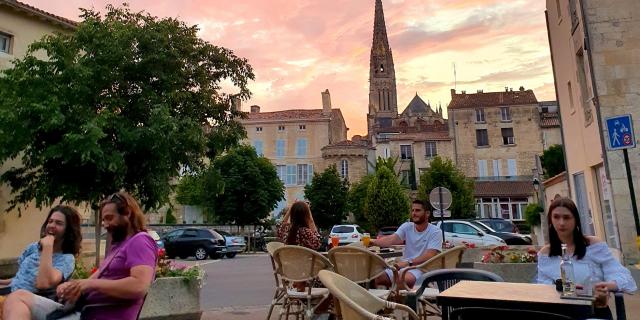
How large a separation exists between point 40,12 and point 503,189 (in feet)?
136

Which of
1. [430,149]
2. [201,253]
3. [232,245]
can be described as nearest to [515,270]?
[201,253]

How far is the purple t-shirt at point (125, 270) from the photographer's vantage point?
2844 mm

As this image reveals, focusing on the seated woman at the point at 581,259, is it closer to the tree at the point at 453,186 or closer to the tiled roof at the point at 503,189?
the tree at the point at 453,186

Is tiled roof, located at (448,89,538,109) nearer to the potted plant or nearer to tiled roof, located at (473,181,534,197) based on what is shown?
tiled roof, located at (473,181,534,197)

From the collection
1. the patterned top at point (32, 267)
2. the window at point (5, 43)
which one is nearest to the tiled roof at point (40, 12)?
the window at point (5, 43)

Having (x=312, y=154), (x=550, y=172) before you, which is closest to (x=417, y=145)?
(x=312, y=154)

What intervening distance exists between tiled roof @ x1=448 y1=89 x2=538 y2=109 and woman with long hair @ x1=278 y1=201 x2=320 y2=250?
4371 centimetres

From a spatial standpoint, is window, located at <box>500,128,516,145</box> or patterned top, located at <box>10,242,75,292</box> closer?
patterned top, located at <box>10,242,75,292</box>

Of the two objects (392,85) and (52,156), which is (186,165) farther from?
(392,85)

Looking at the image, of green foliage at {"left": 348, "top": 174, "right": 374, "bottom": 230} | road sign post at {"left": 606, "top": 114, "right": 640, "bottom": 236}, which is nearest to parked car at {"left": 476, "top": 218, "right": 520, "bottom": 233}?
road sign post at {"left": 606, "top": 114, "right": 640, "bottom": 236}

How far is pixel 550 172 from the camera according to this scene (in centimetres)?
3145

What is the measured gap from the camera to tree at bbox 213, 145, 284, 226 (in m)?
34.0

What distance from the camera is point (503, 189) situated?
43156mm

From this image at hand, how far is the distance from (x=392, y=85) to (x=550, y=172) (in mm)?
75832
